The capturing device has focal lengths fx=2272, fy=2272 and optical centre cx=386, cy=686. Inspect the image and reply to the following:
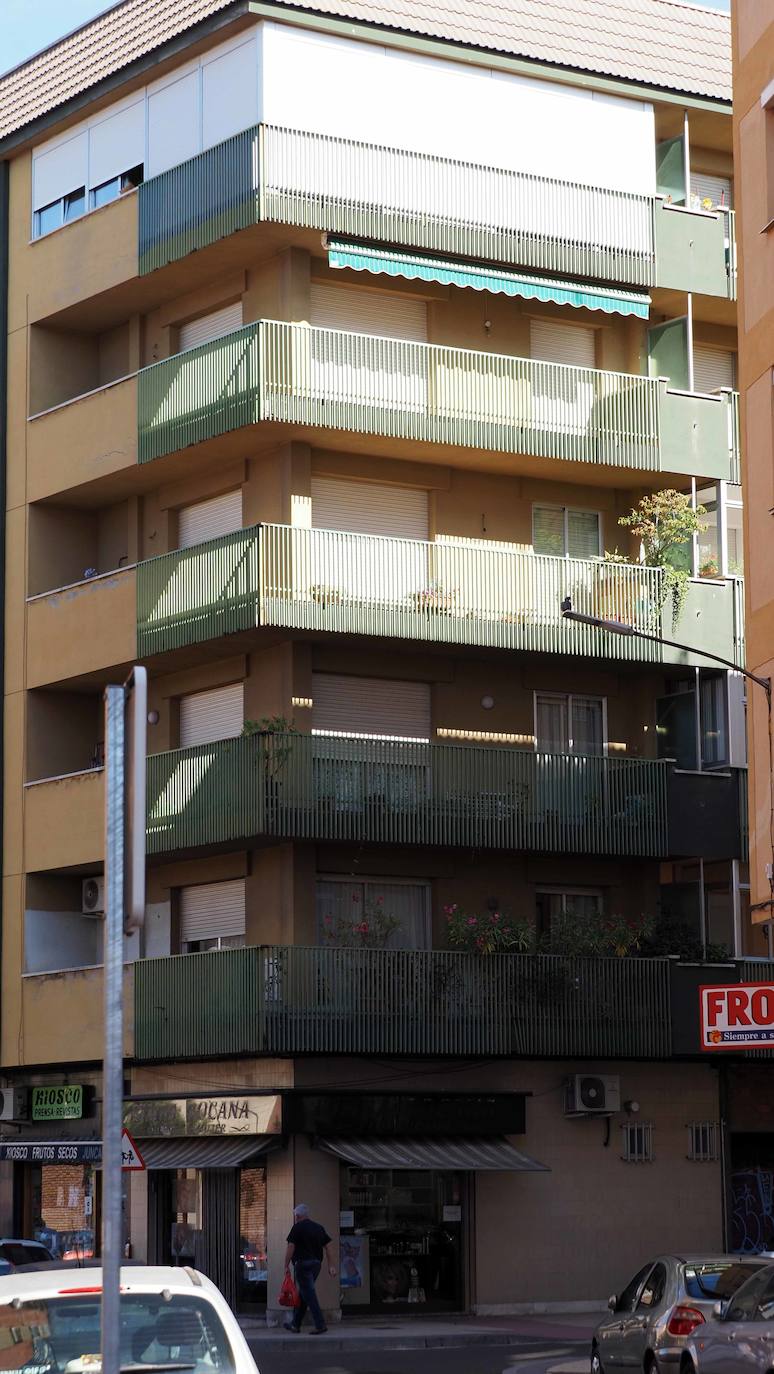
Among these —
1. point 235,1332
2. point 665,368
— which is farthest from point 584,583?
point 235,1332

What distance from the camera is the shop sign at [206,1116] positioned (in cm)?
3031

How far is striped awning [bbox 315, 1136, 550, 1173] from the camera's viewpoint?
29.9 meters

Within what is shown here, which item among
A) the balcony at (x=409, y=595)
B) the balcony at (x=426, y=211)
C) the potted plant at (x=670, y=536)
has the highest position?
the balcony at (x=426, y=211)

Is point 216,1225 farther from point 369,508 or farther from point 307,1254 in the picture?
point 369,508

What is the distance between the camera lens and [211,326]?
3469 cm

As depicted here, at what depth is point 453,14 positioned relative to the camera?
1356 inches

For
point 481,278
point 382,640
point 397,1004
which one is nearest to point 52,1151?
point 397,1004

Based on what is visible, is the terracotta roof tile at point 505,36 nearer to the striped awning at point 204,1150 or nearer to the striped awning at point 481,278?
the striped awning at point 481,278

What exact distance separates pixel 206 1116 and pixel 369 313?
39.2ft

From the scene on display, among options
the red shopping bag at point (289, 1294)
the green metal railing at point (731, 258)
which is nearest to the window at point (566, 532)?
the green metal railing at point (731, 258)

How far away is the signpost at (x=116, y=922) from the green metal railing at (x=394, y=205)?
1015 inches

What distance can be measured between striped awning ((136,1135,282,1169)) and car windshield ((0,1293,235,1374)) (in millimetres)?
20969

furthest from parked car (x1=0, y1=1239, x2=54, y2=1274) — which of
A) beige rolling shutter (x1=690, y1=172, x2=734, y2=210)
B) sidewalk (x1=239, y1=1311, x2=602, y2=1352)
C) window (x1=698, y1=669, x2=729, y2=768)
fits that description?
beige rolling shutter (x1=690, y1=172, x2=734, y2=210)

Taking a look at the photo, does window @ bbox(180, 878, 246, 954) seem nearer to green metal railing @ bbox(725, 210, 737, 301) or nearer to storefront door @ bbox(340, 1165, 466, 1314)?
storefront door @ bbox(340, 1165, 466, 1314)
